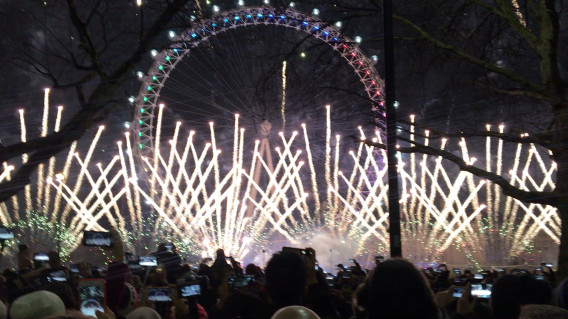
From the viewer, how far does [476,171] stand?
32.3ft

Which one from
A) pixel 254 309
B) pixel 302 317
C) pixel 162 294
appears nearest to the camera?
pixel 302 317

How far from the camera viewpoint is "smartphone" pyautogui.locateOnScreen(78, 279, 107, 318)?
5.71m

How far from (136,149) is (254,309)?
84.6ft

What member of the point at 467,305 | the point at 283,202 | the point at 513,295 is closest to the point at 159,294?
the point at 467,305

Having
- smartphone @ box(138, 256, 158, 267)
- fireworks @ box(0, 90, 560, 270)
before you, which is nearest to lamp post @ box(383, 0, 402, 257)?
smartphone @ box(138, 256, 158, 267)

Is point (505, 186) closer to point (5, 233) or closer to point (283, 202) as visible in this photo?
point (5, 233)

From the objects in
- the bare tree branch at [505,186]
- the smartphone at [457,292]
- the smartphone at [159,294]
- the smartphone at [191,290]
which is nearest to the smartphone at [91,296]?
the smartphone at [191,290]

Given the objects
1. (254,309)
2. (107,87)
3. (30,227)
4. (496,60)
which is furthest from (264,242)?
(254,309)

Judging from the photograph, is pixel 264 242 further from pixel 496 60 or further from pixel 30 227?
pixel 496 60

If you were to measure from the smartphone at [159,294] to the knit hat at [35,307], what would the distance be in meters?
3.29

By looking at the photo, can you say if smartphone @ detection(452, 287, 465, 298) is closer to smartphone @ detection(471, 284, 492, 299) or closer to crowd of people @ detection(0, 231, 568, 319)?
crowd of people @ detection(0, 231, 568, 319)

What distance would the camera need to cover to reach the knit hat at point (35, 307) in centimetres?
384

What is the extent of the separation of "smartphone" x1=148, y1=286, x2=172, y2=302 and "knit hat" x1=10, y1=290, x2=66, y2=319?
3290 millimetres

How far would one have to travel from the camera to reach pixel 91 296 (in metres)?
5.76
